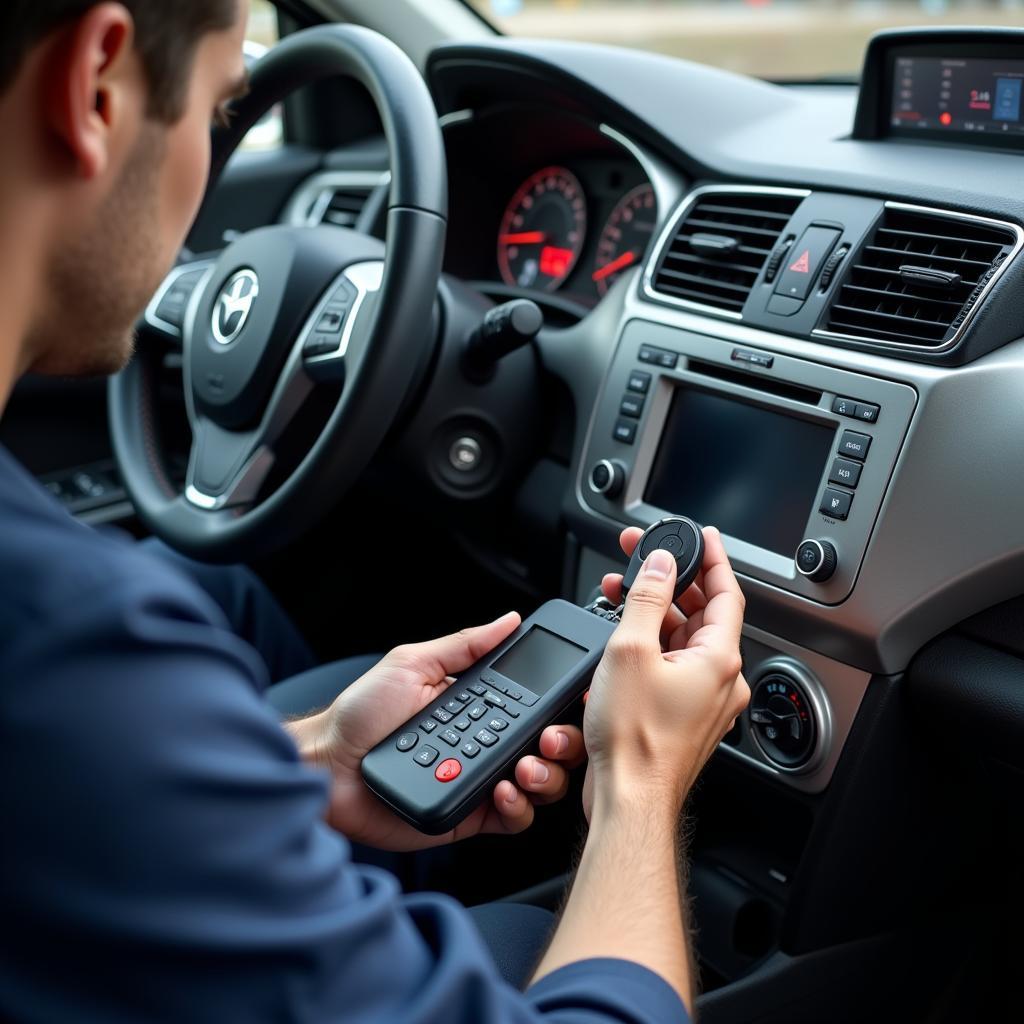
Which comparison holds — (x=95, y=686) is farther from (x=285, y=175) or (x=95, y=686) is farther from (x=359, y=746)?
(x=285, y=175)

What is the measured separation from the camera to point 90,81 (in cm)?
62

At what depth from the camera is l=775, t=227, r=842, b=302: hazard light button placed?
129 cm

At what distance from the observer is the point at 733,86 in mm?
1692

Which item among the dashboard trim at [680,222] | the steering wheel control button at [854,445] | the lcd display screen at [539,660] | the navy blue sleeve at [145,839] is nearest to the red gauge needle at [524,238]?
the dashboard trim at [680,222]

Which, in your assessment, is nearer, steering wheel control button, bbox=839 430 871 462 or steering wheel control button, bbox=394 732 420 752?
steering wheel control button, bbox=394 732 420 752

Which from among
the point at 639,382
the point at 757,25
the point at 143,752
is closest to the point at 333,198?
the point at 639,382

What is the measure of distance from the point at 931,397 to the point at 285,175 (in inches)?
62.6

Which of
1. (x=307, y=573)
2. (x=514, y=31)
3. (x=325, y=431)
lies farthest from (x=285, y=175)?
(x=325, y=431)

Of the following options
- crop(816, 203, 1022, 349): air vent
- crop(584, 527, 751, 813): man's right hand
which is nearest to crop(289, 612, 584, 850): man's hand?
crop(584, 527, 751, 813): man's right hand

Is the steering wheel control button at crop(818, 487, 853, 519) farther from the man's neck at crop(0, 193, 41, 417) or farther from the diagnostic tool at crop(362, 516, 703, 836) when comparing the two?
the man's neck at crop(0, 193, 41, 417)

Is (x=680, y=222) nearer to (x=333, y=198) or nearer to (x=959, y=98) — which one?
(x=959, y=98)

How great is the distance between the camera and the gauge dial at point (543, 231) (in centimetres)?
186

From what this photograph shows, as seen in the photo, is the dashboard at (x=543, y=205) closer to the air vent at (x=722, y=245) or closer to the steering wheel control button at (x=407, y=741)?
the air vent at (x=722, y=245)

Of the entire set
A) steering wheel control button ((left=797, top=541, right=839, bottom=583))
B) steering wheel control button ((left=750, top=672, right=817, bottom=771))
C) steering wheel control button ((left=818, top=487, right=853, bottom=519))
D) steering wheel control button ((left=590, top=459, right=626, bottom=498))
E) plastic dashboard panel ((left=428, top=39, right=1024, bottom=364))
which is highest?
plastic dashboard panel ((left=428, top=39, right=1024, bottom=364))
